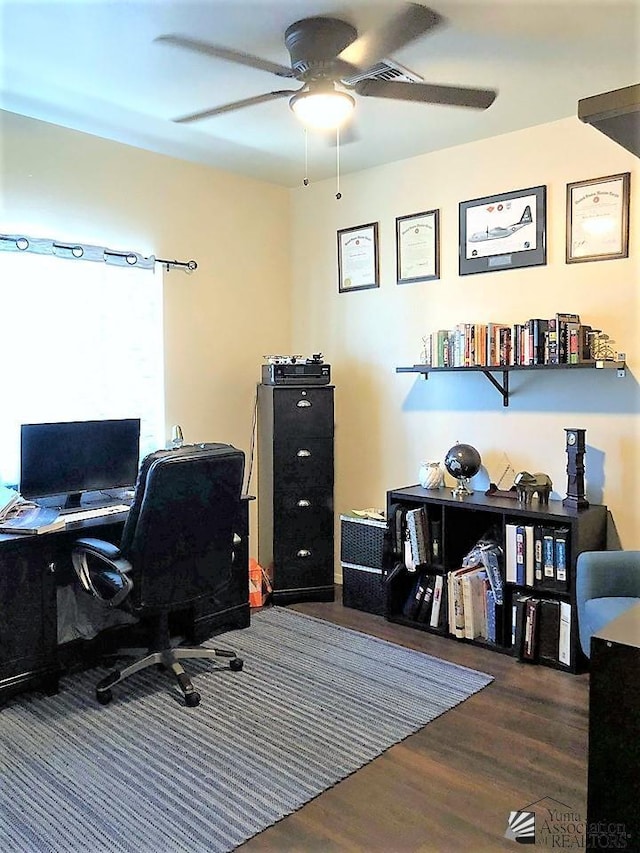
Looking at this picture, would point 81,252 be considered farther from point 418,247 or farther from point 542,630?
point 542,630

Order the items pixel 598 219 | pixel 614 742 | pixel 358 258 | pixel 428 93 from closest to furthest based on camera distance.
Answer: pixel 614 742 < pixel 428 93 < pixel 598 219 < pixel 358 258

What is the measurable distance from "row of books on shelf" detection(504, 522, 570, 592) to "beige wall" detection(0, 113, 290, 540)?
6.08ft

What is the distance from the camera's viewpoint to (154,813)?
6.97 feet

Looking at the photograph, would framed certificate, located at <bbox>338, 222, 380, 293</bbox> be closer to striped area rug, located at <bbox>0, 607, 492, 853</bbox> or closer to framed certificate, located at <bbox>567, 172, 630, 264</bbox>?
framed certificate, located at <bbox>567, 172, 630, 264</bbox>

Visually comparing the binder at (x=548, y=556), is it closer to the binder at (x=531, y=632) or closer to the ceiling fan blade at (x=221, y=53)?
the binder at (x=531, y=632)

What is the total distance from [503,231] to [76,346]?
232 centimetres

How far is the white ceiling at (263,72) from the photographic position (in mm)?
2350

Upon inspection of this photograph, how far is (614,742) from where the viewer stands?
59.9 inches

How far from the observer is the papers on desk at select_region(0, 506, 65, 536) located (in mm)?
2816

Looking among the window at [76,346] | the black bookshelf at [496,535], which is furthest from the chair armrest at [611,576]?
the window at [76,346]

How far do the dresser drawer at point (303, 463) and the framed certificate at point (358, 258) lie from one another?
3.36 feet

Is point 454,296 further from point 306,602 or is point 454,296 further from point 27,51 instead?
point 27,51

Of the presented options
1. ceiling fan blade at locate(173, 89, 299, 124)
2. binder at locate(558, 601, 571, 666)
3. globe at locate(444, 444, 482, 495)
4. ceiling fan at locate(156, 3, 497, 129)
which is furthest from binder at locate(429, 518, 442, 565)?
ceiling fan blade at locate(173, 89, 299, 124)

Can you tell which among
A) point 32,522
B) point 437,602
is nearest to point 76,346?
point 32,522
